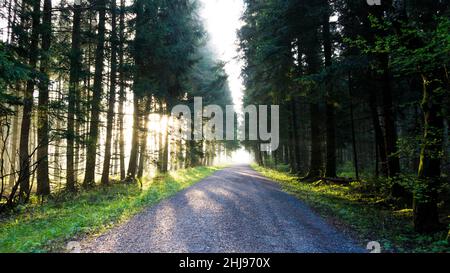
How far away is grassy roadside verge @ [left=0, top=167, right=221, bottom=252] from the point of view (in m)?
6.87

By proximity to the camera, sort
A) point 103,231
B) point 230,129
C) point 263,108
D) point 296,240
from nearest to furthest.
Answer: point 296,240, point 103,231, point 263,108, point 230,129

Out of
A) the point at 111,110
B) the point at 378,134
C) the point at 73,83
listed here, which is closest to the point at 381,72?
the point at 378,134

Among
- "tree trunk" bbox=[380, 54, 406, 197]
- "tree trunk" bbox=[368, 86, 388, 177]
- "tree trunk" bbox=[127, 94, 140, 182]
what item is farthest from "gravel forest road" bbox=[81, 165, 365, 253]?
"tree trunk" bbox=[127, 94, 140, 182]

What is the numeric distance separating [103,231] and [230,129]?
4447cm

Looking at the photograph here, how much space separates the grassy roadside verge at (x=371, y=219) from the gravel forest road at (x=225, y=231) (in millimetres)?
608

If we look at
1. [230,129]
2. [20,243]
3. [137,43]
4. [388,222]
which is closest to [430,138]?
[388,222]

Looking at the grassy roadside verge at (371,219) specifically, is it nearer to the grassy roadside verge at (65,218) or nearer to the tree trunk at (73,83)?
the grassy roadside verge at (65,218)

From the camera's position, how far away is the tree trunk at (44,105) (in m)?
12.0

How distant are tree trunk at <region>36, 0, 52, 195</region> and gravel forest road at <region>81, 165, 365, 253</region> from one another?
18.9 ft

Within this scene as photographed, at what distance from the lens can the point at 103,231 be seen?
7812 millimetres

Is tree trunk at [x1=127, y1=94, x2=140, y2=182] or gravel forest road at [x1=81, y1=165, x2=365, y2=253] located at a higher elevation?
tree trunk at [x1=127, y1=94, x2=140, y2=182]

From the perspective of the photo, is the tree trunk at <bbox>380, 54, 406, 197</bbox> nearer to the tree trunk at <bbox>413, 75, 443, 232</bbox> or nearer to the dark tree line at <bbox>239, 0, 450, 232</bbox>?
the dark tree line at <bbox>239, 0, 450, 232</bbox>
